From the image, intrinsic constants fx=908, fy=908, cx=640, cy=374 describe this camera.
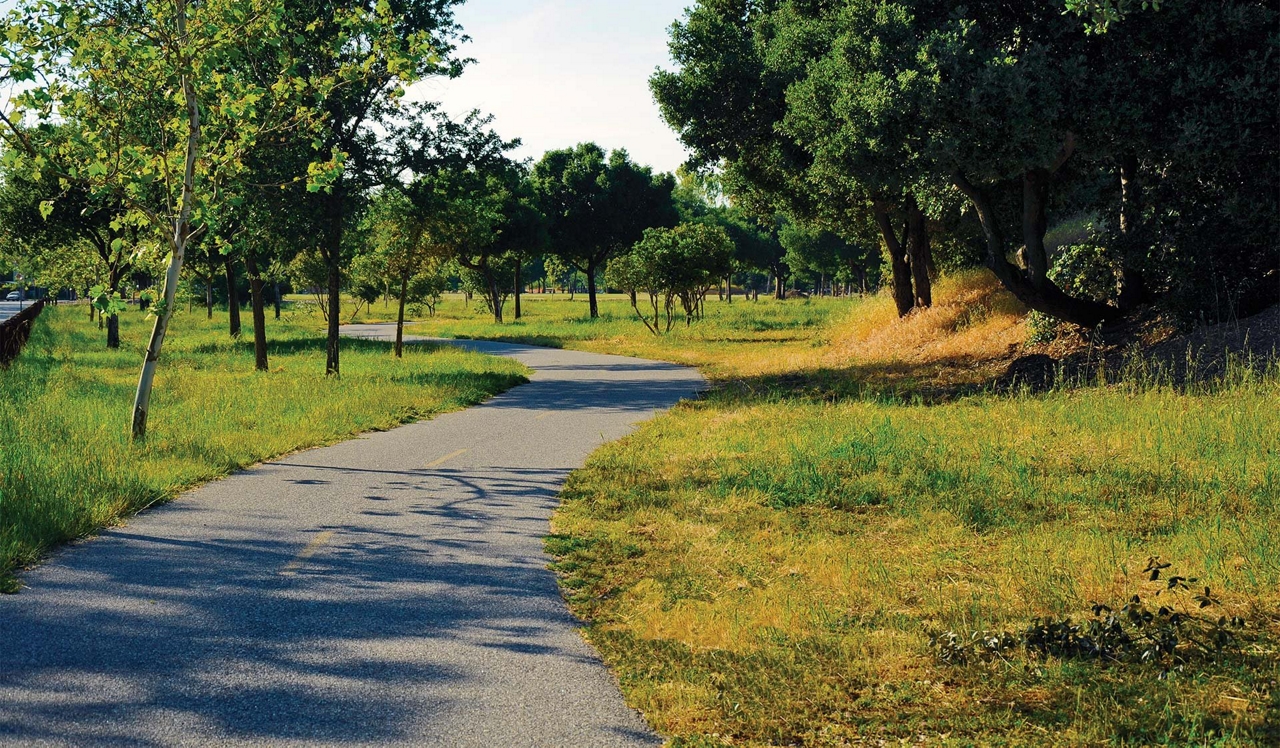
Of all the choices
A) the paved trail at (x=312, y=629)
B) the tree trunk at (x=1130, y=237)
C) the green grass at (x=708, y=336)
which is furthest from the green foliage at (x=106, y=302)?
the tree trunk at (x=1130, y=237)

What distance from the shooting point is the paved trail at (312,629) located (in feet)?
13.4

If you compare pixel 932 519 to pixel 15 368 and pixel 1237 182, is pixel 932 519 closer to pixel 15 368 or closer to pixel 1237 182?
pixel 1237 182

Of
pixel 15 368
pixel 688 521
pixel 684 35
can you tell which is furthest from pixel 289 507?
pixel 684 35

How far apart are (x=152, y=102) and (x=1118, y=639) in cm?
1183

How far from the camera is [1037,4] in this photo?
46.6 ft

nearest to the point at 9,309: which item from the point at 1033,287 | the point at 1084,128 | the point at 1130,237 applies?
the point at 1033,287

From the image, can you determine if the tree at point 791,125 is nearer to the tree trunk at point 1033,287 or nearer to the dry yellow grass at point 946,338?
the dry yellow grass at point 946,338

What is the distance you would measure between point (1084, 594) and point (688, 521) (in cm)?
309

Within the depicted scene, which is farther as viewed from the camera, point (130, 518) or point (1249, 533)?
point (130, 518)

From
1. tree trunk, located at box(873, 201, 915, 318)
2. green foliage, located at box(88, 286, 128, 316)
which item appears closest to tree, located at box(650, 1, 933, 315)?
tree trunk, located at box(873, 201, 915, 318)

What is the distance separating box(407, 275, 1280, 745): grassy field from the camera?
4.23 metres

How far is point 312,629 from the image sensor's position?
520 cm

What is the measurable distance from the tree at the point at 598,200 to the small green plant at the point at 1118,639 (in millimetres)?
50664

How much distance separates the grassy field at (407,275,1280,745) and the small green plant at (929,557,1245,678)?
57mm
